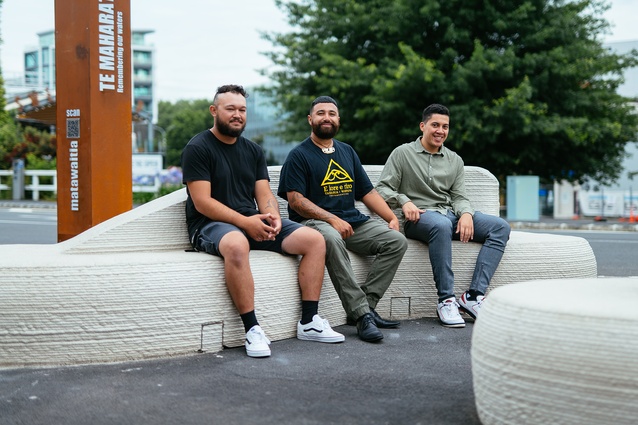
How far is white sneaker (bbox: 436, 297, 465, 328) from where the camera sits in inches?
210

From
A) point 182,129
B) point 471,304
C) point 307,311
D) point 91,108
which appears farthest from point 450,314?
point 182,129

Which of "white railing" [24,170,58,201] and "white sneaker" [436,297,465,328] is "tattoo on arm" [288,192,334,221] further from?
"white railing" [24,170,58,201]

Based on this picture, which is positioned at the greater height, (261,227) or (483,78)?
(483,78)

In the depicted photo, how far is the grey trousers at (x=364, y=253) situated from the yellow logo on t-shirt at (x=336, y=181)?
0.86 feet

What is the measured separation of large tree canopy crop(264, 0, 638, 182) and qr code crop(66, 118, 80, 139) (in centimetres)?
1386

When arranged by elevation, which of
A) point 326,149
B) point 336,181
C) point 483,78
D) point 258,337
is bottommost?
point 258,337

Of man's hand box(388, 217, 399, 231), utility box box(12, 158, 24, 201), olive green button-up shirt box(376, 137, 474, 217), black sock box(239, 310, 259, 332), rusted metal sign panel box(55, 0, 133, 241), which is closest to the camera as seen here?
black sock box(239, 310, 259, 332)

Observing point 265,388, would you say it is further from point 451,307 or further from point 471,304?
point 471,304

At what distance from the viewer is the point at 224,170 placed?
16.1ft

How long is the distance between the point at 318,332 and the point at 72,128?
2.77m

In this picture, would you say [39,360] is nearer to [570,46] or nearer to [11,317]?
[11,317]

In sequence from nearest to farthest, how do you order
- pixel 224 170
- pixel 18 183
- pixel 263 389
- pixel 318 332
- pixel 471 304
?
pixel 263 389
pixel 318 332
pixel 224 170
pixel 471 304
pixel 18 183

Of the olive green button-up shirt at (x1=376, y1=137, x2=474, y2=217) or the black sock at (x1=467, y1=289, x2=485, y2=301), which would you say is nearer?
the black sock at (x1=467, y1=289, x2=485, y2=301)

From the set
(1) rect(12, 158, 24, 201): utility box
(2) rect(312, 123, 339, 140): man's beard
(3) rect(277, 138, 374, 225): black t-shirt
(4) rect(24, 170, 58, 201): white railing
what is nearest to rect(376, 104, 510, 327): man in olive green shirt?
(3) rect(277, 138, 374, 225): black t-shirt
